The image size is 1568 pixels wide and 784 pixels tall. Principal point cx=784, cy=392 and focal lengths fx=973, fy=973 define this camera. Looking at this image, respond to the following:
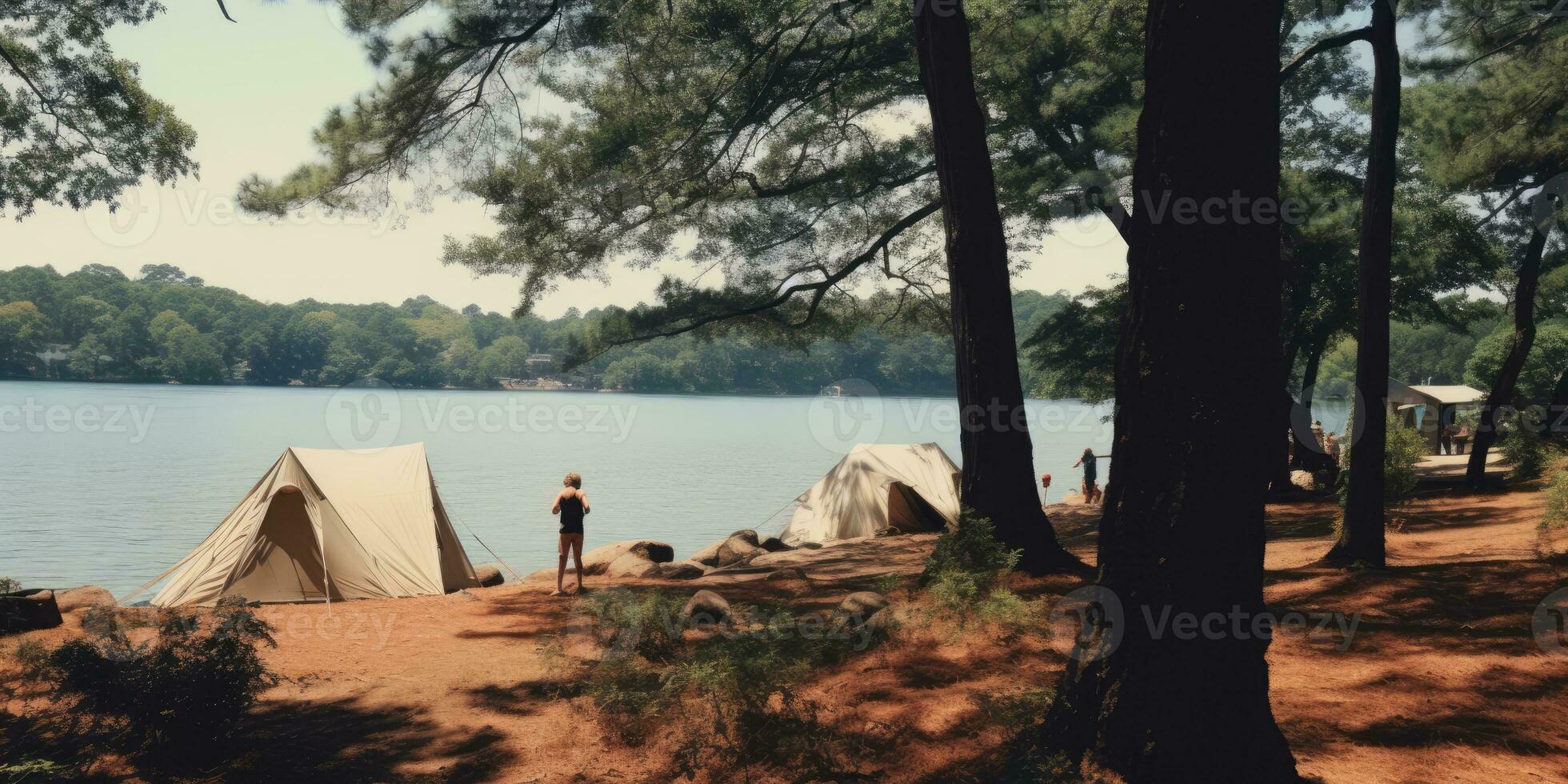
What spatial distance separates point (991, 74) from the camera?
15.0 m

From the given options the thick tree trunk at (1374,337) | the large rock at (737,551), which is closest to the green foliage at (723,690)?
the thick tree trunk at (1374,337)

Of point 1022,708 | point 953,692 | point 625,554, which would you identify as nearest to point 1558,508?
point 953,692

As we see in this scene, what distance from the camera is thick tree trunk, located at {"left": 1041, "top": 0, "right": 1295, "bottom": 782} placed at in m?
4.29

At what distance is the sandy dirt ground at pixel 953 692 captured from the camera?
16.5ft

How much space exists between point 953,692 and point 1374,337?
604 centimetres

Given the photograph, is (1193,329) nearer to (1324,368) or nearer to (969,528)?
(969,528)

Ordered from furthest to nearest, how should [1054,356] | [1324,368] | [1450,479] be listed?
[1324,368] < [1054,356] < [1450,479]

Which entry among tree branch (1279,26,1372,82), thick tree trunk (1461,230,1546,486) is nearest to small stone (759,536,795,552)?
tree branch (1279,26,1372,82)

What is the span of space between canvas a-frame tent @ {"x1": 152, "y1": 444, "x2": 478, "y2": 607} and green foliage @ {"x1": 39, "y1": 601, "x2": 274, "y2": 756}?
18.0 feet

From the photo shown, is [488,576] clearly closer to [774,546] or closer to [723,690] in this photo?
[774,546]

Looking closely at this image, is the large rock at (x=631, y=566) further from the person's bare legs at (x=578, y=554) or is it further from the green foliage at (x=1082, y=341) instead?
the green foliage at (x=1082, y=341)

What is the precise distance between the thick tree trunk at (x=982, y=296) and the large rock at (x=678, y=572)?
18.6 feet

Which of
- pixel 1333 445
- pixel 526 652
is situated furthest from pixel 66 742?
pixel 1333 445

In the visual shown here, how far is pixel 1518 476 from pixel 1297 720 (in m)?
15.7
